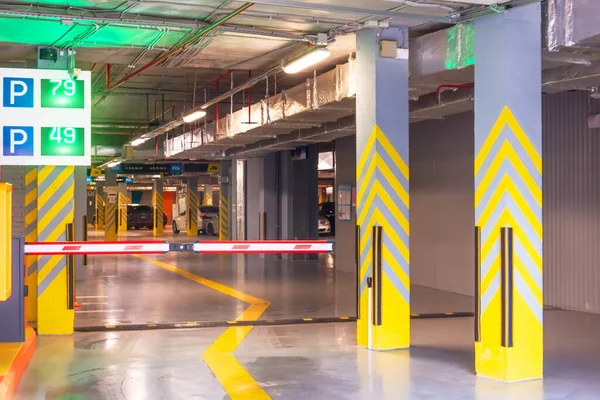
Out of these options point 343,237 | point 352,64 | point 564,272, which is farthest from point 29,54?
point 343,237

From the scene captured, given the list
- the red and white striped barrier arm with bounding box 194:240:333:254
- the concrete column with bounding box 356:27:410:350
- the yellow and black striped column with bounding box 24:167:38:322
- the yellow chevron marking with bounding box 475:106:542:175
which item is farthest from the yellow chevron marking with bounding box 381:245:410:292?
A: the yellow and black striped column with bounding box 24:167:38:322

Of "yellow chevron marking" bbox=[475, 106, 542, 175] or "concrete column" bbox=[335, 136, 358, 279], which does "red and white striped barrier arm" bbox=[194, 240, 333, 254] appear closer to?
"yellow chevron marking" bbox=[475, 106, 542, 175]

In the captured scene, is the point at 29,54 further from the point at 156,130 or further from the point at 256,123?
the point at 156,130

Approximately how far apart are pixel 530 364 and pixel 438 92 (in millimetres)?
4796

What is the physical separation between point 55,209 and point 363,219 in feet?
12.5

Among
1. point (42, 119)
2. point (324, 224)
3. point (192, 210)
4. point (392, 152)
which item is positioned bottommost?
point (324, 224)

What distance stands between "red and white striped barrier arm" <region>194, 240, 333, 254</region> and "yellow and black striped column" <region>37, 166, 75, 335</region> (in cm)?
215

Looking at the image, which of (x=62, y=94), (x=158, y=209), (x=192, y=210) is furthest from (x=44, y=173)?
(x=158, y=209)

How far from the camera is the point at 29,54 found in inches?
399

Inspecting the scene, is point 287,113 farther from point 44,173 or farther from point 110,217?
point 110,217

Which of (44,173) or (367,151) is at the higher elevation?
(367,151)

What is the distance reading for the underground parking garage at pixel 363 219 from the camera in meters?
6.87

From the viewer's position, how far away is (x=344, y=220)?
1811 cm

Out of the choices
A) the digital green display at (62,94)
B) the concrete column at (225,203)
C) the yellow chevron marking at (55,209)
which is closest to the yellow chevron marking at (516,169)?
the digital green display at (62,94)
